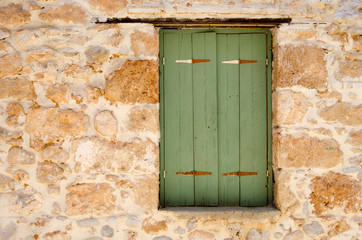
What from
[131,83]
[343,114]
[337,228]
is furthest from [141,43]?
[337,228]

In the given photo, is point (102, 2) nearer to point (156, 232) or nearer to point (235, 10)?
point (235, 10)

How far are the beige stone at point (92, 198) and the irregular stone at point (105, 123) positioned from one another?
44 cm

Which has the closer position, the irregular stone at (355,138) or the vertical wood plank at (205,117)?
the irregular stone at (355,138)

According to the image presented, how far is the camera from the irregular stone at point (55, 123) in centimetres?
256

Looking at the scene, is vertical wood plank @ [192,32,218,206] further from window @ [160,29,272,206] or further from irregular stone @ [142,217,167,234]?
irregular stone @ [142,217,167,234]

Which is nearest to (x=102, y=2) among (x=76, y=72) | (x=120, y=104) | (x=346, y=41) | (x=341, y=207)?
(x=76, y=72)

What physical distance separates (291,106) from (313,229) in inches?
39.8

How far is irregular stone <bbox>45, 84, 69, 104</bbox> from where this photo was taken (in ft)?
8.45

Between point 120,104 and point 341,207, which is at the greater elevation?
point 120,104

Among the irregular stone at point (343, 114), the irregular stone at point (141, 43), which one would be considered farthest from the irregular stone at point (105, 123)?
the irregular stone at point (343, 114)

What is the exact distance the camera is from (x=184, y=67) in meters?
2.75

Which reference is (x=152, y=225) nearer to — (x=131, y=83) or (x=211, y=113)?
(x=211, y=113)

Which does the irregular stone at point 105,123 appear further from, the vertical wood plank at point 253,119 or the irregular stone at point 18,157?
the vertical wood plank at point 253,119

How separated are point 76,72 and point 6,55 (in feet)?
1.87
